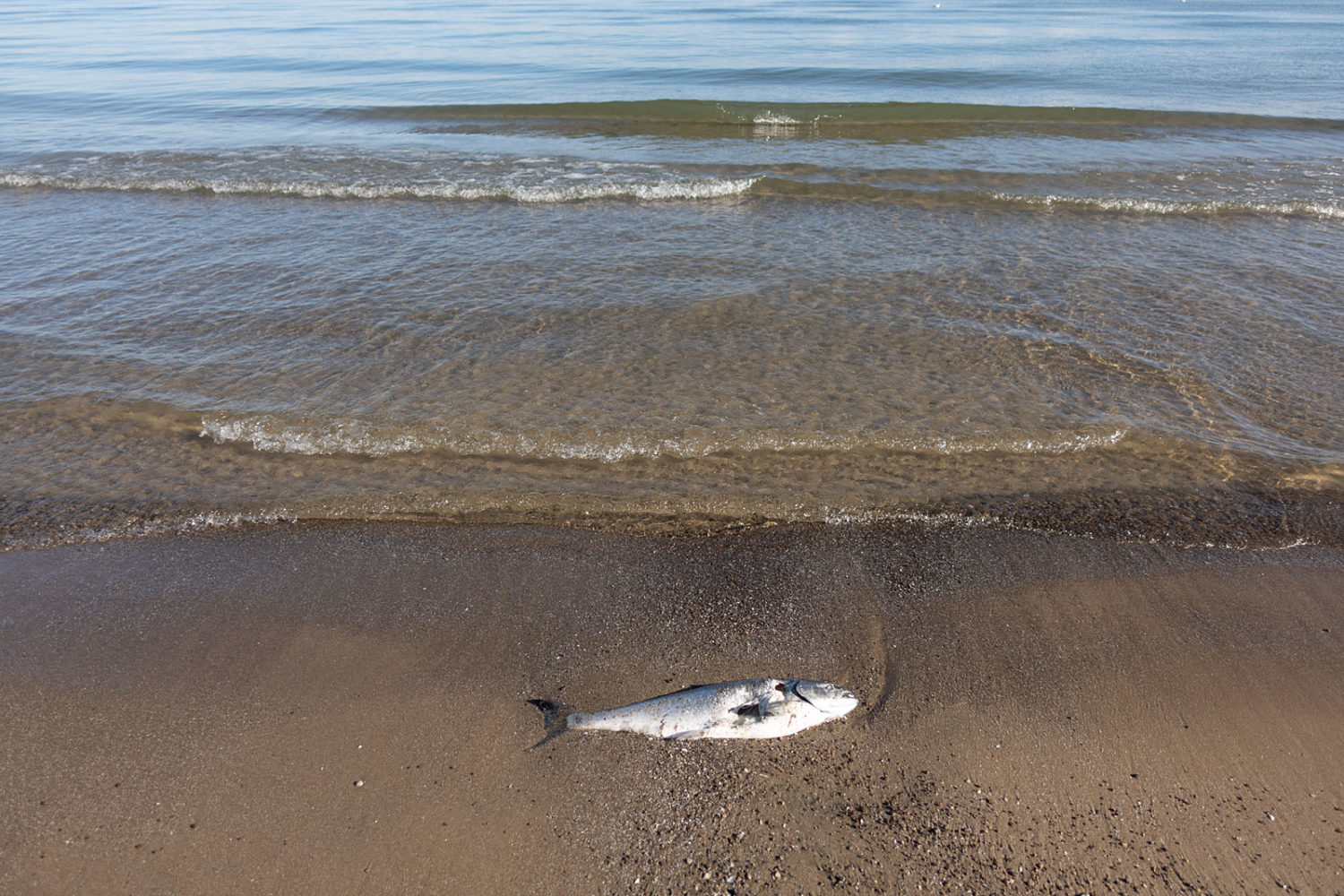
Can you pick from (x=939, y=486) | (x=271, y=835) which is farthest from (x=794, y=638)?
(x=271, y=835)

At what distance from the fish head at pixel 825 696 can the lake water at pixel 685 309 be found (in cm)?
161

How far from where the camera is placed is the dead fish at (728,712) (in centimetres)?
361

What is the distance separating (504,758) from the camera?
3576 millimetres

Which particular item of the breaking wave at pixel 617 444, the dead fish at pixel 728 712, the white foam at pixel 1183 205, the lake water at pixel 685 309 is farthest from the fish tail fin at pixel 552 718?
the white foam at pixel 1183 205

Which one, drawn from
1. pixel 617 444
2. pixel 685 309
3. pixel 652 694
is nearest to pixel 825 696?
pixel 652 694

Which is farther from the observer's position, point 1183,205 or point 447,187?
point 447,187

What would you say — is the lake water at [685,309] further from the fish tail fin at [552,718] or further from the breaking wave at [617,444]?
the fish tail fin at [552,718]

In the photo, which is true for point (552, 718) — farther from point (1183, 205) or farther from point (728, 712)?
point (1183, 205)

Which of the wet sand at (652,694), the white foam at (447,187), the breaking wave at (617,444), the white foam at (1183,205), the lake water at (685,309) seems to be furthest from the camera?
the white foam at (447,187)

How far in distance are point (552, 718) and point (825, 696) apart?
1.51 m

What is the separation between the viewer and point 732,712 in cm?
364

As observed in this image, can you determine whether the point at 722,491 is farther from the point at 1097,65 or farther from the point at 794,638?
the point at 1097,65

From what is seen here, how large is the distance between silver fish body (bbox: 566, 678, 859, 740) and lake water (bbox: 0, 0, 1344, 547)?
1608mm

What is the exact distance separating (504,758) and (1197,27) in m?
45.5
